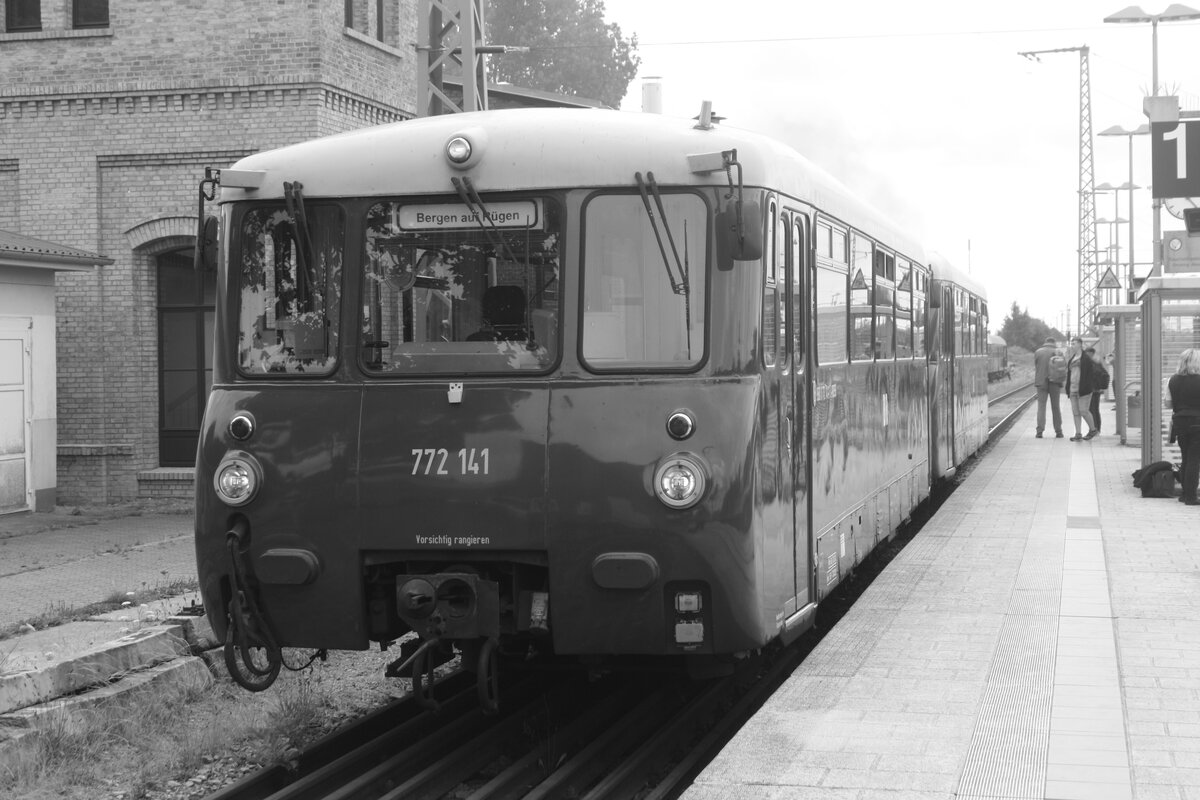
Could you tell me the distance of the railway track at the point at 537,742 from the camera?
6.62 metres

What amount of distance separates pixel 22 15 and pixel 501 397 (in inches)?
580

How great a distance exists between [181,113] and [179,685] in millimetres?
10970

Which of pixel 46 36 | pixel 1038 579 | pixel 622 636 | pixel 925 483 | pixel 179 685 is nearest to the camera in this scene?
pixel 622 636

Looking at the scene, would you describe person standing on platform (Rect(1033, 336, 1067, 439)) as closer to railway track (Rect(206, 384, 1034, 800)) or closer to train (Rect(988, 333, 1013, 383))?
railway track (Rect(206, 384, 1034, 800))

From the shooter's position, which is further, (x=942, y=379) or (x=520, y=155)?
(x=942, y=379)

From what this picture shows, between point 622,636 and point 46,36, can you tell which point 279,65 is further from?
point 622,636

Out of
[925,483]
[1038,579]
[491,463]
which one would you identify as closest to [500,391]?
[491,463]

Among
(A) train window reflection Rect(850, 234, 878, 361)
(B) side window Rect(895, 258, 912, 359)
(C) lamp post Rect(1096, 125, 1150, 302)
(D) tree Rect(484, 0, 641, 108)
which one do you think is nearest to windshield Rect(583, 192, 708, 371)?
(A) train window reflection Rect(850, 234, 878, 361)

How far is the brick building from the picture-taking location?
710 inches

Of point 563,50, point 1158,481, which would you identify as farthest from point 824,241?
point 563,50

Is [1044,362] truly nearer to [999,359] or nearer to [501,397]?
[501,397]

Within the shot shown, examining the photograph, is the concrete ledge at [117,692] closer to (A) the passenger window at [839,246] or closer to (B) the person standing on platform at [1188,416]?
(A) the passenger window at [839,246]

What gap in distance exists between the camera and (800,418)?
7.79m

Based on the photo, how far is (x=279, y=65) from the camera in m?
17.8
